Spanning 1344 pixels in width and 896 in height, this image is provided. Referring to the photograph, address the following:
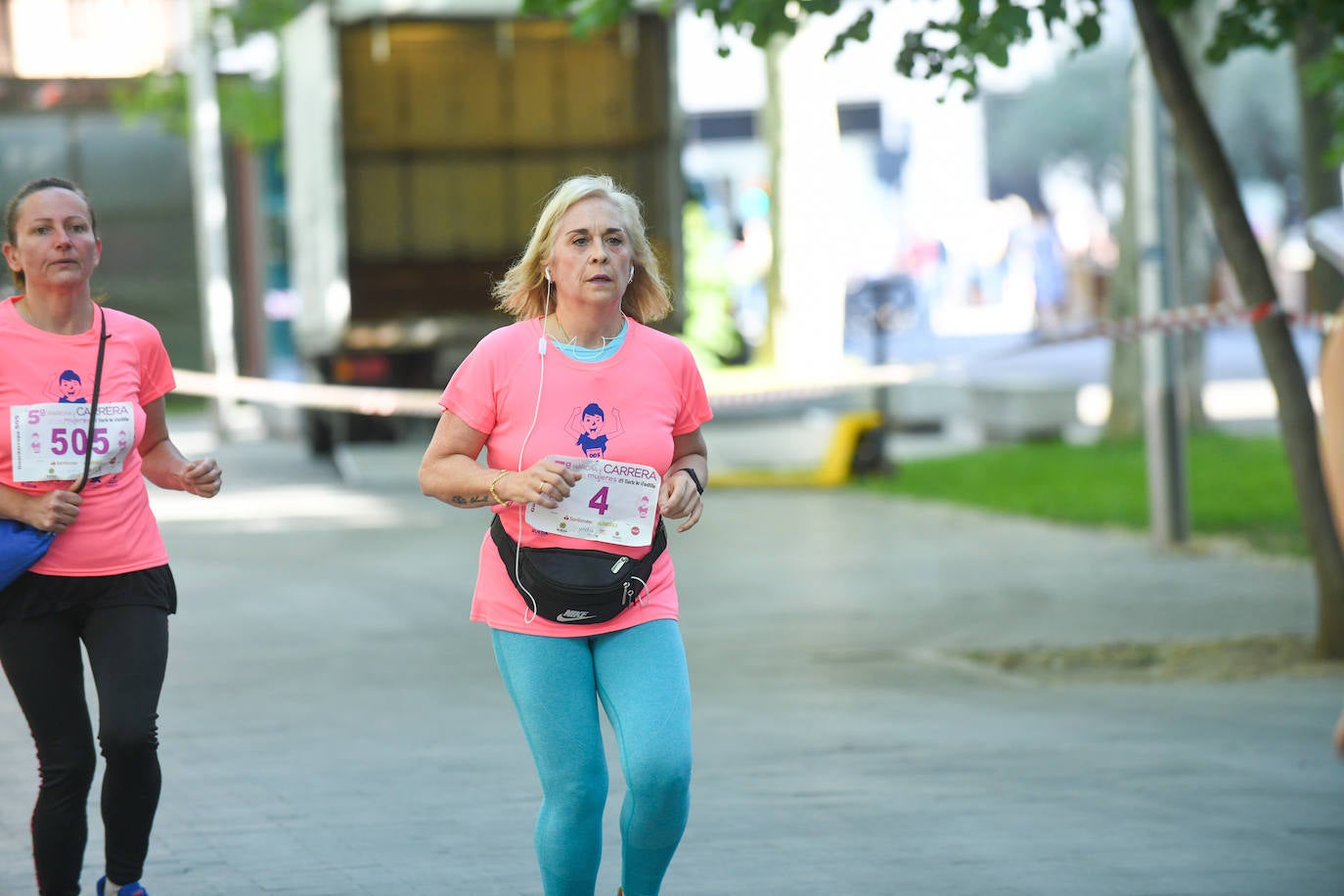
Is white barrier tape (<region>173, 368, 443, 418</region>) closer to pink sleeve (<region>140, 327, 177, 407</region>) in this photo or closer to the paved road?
the paved road

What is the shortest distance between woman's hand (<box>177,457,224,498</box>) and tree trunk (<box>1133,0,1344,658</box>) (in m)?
5.37

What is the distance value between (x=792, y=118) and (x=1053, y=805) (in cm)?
1548

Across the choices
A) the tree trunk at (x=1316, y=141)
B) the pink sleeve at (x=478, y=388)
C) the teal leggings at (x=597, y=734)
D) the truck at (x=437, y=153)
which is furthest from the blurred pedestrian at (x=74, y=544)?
the truck at (x=437, y=153)

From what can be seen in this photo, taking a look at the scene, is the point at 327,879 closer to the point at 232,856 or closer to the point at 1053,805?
the point at 232,856

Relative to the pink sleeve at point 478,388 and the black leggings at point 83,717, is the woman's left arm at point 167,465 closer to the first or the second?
the black leggings at point 83,717

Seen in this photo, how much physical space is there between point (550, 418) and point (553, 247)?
392 millimetres

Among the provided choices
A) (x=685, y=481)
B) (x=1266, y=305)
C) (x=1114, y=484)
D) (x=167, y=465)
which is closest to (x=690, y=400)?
(x=685, y=481)

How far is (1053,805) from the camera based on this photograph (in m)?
6.52

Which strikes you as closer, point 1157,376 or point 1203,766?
point 1203,766

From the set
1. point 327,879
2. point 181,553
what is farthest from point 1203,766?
point 181,553

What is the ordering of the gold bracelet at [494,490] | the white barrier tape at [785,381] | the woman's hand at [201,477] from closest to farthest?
the gold bracelet at [494,490]
the woman's hand at [201,477]
the white barrier tape at [785,381]

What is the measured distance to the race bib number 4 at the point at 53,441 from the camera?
190 inches

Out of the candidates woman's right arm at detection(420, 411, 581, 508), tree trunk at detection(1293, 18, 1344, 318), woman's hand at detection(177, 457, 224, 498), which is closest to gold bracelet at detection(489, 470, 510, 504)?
woman's right arm at detection(420, 411, 581, 508)

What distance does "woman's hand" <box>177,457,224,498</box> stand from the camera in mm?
5094
